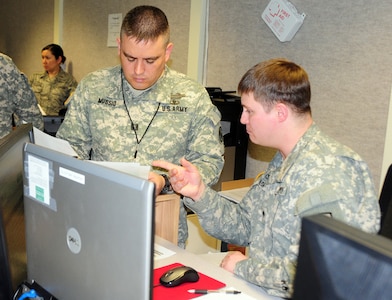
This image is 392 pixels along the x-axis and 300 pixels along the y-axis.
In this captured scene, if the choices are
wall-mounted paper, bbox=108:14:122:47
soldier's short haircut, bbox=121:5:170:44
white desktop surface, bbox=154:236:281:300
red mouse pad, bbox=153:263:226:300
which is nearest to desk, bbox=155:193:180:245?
white desktop surface, bbox=154:236:281:300

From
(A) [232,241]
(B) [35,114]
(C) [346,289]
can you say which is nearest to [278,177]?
(A) [232,241]

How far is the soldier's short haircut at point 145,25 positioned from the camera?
1.65 m

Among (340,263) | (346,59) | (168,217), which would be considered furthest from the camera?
(346,59)

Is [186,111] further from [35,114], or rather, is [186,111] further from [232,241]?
[35,114]

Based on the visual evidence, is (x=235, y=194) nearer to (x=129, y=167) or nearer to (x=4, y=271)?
(x=129, y=167)

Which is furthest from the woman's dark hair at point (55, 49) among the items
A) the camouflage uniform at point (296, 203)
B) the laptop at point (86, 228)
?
the laptop at point (86, 228)

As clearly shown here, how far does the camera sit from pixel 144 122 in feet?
5.95

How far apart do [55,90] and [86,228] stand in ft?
14.1

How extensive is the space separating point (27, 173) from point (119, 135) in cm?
89

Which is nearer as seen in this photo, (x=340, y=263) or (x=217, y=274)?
(x=340, y=263)

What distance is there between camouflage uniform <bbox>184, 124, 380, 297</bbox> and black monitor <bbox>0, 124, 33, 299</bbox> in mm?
587

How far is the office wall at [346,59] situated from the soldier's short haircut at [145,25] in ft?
3.99

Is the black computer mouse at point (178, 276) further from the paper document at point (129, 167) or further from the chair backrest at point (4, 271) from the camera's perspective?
the chair backrest at point (4, 271)

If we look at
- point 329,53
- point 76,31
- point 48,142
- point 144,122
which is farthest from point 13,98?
point 76,31
